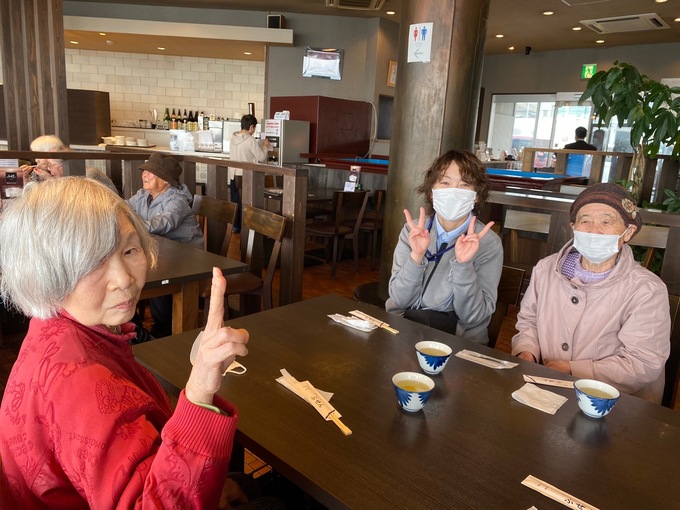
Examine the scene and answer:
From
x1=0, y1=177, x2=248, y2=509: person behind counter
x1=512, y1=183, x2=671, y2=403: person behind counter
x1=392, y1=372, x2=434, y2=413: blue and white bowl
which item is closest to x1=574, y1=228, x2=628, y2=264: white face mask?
x1=512, y1=183, x2=671, y2=403: person behind counter

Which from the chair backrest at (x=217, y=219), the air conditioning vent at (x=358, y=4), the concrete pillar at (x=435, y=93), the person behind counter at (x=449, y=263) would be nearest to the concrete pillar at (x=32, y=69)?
the chair backrest at (x=217, y=219)

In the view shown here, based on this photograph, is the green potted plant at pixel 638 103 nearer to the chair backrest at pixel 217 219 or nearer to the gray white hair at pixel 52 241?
the chair backrest at pixel 217 219

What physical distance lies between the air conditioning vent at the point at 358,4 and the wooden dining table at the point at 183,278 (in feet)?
18.2

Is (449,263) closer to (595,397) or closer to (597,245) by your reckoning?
(597,245)

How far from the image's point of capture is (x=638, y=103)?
3.88m

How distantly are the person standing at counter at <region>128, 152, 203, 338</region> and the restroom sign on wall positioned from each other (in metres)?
1.64

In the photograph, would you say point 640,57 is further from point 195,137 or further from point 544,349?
point 544,349

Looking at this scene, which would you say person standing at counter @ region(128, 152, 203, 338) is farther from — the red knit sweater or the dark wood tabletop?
the red knit sweater

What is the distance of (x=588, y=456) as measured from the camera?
1.02 m

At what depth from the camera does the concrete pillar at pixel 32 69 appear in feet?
14.1

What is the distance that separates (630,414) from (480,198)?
1082 mm

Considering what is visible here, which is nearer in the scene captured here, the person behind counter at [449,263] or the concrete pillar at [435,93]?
the person behind counter at [449,263]

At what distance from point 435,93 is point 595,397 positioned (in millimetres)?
2407

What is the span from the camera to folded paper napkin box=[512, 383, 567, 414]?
1.19 meters
